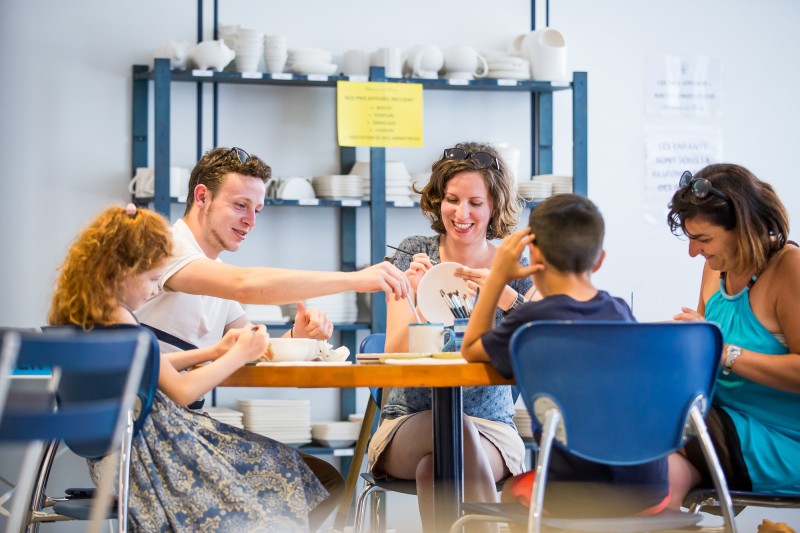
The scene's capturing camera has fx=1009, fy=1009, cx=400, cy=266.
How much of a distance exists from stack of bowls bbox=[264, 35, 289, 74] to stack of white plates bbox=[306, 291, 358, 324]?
3.47 feet

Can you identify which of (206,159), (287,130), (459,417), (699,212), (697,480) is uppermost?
(287,130)

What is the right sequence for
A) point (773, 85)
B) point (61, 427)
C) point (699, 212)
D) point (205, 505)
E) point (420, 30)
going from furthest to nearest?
point (773, 85) → point (420, 30) → point (699, 212) → point (205, 505) → point (61, 427)

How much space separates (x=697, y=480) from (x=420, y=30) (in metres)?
3.19

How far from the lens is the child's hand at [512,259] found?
199cm

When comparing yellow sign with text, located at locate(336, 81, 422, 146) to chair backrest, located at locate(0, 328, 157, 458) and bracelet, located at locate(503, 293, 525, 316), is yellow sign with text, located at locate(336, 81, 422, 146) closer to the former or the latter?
bracelet, located at locate(503, 293, 525, 316)

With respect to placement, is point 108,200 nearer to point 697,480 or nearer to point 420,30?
point 420,30

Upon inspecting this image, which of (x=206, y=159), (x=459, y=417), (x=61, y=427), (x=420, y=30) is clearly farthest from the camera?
(x=420, y=30)

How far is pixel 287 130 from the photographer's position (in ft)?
15.9

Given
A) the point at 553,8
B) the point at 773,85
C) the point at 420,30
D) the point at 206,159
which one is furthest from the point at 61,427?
the point at 773,85

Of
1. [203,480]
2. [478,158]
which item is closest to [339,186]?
[478,158]

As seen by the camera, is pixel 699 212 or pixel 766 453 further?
pixel 699 212

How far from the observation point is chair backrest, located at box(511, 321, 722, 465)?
1.80 m

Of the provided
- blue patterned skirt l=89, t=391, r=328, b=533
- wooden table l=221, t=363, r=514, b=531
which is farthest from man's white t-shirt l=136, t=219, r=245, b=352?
wooden table l=221, t=363, r=514, b=531

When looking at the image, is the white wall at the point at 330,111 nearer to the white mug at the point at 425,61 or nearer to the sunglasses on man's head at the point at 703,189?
the white mug at the point at 425,61
